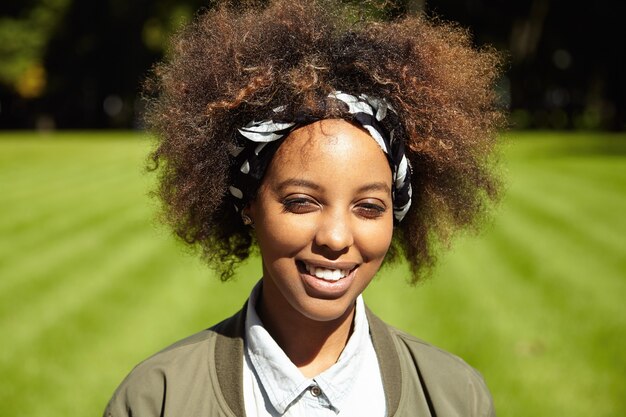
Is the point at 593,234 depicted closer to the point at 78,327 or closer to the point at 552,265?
the point at 552,265

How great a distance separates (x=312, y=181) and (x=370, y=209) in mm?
207

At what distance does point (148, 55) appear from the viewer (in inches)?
1678

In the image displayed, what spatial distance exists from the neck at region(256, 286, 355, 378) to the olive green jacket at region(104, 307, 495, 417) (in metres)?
0.10

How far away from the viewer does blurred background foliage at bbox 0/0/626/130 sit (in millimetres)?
36281

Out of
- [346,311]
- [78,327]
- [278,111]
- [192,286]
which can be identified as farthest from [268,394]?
[192,286]

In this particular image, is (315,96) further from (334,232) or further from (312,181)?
(334,232)

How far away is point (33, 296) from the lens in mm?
7734

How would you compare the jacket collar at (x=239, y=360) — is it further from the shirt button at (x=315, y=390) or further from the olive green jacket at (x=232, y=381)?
the shirt button at (x=315, y=390)

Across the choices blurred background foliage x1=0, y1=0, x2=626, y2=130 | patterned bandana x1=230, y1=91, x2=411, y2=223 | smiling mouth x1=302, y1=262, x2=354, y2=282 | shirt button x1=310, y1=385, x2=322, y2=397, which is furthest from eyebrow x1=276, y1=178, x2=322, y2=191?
blurred background foliage x1=0, y1=0, x2=626, y2=130

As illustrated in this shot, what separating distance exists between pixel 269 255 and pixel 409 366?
55cm

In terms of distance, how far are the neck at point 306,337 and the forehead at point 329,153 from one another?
0.45m

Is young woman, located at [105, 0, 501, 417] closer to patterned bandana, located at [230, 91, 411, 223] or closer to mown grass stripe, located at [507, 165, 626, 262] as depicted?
patterned bandana, located at [230, 91, 411, 223]

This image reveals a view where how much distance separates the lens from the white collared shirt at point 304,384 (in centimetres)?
216

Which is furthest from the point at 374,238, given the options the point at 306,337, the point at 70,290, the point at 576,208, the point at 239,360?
the point at 576,208
